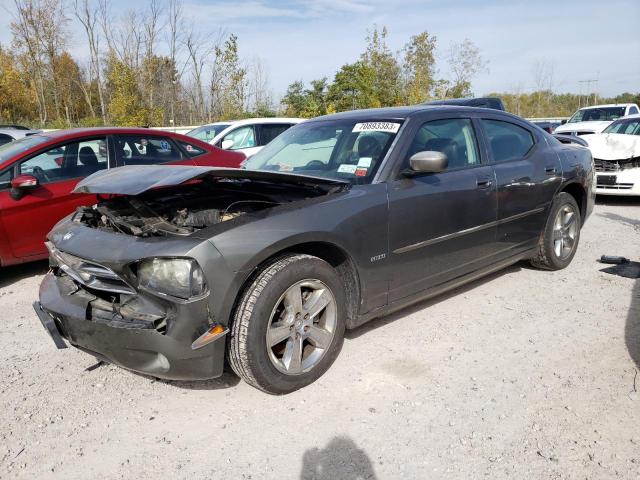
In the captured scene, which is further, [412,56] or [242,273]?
[412,56]

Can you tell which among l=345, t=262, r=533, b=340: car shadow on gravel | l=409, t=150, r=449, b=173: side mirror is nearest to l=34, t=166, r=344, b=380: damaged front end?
l=409, t=150, r=449, b=173: side mirror

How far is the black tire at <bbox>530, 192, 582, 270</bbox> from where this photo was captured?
15.4 feet

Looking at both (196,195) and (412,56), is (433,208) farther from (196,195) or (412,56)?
(412,56)

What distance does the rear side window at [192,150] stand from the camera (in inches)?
250

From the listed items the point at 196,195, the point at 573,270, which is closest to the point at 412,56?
the point at 573,270

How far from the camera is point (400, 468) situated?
224 cm

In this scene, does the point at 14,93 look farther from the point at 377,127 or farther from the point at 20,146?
the point at 377,127

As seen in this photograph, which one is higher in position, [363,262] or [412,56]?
[412,56]

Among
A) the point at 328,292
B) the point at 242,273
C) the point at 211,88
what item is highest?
the point at 211,88

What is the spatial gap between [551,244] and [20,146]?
5.59 metres

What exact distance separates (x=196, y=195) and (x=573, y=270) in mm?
3786

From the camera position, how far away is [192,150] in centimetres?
642

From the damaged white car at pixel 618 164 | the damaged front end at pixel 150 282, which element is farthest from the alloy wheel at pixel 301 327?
the damaged white car at pixel 618 164

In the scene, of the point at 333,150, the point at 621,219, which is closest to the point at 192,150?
the point at 333,150
